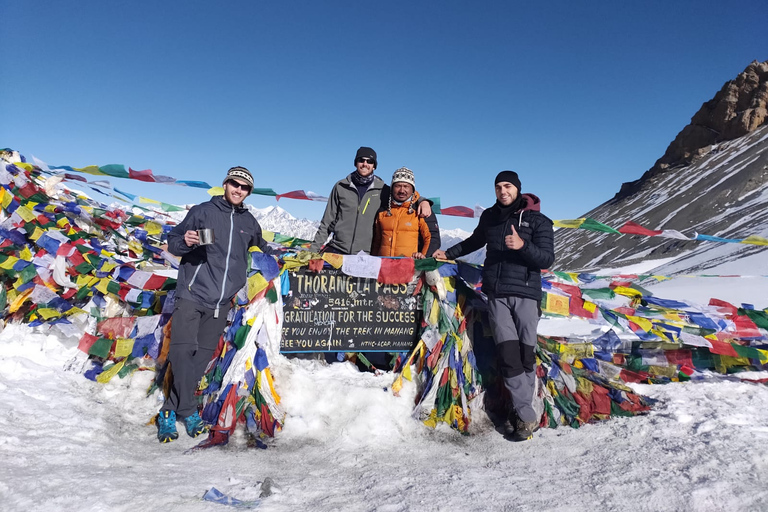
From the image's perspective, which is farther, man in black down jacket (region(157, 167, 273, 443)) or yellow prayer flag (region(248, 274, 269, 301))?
yellow prayer flag (region(248, 274, 269, 301))

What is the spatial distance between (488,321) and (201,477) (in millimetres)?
2631

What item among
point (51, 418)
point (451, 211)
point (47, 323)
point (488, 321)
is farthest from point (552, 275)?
point (47, 323)

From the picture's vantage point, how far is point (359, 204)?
5.02 metres

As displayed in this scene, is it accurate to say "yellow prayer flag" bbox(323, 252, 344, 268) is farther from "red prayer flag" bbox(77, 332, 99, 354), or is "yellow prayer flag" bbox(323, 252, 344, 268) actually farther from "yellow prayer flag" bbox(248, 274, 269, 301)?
"red prayer flag" bbox(77, 332, 99, 354)

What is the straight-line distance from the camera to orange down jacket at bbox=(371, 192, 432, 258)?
4.79 m

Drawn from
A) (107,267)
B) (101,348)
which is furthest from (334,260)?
(107,267)

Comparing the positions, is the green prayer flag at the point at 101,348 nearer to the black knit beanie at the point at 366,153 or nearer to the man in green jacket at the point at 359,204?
the man in green jacket at the point at 359,204

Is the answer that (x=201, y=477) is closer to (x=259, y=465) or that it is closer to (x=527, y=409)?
(x=259, y=465)

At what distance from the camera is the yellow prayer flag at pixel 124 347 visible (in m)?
4.59

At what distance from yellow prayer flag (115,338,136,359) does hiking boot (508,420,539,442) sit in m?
3.51

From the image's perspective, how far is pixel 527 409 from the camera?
153 inches

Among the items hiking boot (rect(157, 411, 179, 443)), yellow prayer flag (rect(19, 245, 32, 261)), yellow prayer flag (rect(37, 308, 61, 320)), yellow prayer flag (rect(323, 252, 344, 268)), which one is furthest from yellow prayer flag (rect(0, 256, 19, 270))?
yellow prayer flag (rect(323, 252, 344, 268))

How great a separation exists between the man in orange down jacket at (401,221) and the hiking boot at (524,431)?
1.77 meters

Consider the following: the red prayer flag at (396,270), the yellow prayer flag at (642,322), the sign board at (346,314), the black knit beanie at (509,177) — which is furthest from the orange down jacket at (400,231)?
the yellow prayer flag at (642,322)
